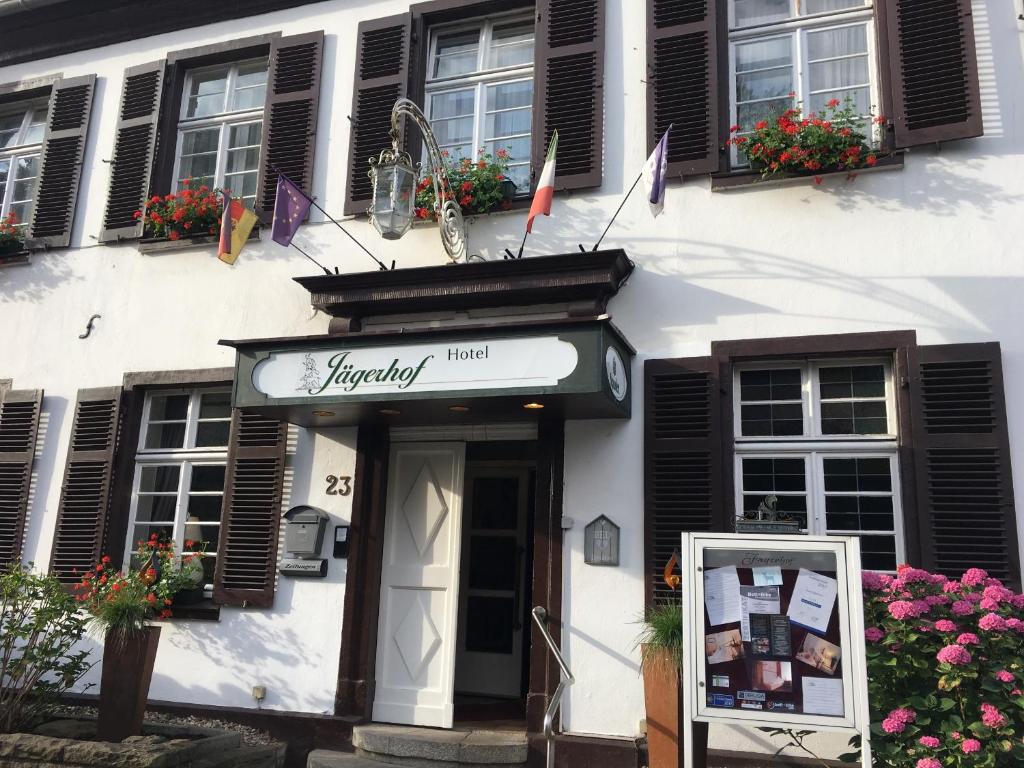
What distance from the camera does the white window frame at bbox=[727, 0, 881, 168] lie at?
252 inches

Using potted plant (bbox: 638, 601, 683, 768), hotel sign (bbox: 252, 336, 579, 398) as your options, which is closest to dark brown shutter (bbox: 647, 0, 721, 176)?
hotel sign (bbox: 252, 336, 579, 398)

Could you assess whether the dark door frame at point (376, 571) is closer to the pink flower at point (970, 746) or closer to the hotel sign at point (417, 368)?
the hotel sign at point (417, 368)

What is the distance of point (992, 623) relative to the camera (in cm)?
432

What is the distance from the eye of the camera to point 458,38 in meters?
7.57

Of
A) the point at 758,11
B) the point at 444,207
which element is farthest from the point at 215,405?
the point at 758,11

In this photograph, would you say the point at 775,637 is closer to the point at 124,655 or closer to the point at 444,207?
the point at 444,207

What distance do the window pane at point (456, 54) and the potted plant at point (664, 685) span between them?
4.47 metres

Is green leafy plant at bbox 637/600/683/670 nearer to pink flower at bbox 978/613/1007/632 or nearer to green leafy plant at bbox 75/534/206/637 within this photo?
pink flower at bbox 978/613/1007/632

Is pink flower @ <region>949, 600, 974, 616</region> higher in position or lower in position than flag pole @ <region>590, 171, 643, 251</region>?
lower

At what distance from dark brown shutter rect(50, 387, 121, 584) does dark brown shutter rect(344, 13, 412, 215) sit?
242cm

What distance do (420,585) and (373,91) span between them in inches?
145

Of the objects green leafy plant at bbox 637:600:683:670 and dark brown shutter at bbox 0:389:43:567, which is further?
dark brown shutter at bbox 0:389:43:567

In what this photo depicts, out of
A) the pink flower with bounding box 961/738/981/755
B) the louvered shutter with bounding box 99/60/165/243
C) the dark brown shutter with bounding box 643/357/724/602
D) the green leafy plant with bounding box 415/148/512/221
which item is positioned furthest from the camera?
the louvered shutter with bounding box 99/60/165/243

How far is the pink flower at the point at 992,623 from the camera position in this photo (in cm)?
432
